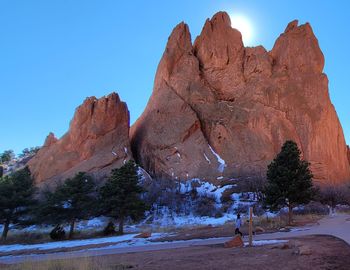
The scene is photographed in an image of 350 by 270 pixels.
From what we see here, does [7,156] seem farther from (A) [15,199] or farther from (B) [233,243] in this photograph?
(B) [233,243]

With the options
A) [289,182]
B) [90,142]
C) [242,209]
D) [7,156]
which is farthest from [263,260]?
[7,156]

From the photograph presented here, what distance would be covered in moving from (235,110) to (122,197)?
37158 mm

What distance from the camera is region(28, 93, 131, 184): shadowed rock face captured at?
62062 mm

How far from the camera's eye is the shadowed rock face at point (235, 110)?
60594mm

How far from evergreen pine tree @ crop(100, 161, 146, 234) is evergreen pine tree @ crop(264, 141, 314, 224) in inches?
414

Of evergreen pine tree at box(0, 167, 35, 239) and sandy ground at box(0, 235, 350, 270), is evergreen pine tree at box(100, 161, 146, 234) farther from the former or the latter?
sandy ground at box(0, 235, 350, 270)

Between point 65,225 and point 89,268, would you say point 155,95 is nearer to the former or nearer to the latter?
point 65,225

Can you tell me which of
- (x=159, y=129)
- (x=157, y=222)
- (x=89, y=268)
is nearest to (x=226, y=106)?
(x=159, y=129)

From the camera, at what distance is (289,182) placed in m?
31.0

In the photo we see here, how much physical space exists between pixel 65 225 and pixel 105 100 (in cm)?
2955

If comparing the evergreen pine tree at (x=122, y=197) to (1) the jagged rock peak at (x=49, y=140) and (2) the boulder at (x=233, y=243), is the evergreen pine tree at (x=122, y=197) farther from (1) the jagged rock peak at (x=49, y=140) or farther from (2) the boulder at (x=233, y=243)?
(1) the jagged rock peak at (x=49, y=140)

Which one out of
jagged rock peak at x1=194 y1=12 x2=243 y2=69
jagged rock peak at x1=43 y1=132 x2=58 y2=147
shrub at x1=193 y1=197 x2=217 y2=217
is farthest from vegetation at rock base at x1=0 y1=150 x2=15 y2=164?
shrub at x1=193 y1=197 x2=217 y2=217

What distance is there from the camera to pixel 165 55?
72.9 metres

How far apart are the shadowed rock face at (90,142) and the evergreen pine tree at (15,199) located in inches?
929
